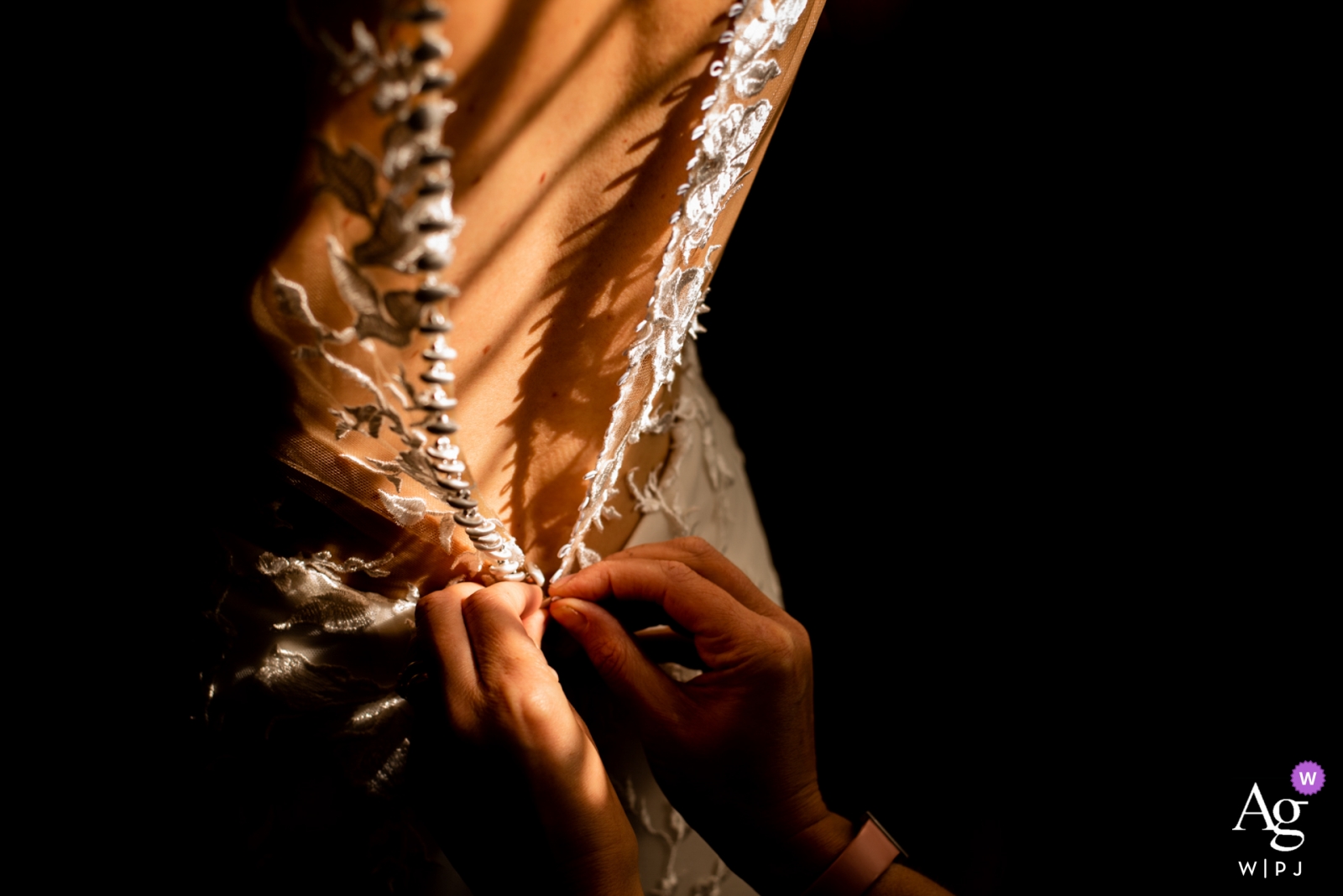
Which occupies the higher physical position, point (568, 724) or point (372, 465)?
point (372, 465)

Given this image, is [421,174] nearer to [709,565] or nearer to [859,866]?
[709,565]

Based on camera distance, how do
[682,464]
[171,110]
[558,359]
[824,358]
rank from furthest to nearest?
1. [824,358]
2. [682,464]
3. [558,359]
4. [171,110]

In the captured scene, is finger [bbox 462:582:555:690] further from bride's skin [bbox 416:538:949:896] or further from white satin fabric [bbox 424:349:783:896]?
white satin fabric [bbox 424:349:783:896]

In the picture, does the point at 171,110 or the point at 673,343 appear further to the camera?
the point at 673,343

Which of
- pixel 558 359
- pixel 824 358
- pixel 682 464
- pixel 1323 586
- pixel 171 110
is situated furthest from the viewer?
pixel 824 358

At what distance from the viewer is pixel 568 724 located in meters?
0.54

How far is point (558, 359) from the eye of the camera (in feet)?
1.69

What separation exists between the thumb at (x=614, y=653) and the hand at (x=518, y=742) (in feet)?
0.27

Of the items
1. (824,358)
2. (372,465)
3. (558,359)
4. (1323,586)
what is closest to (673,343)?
(558,359)

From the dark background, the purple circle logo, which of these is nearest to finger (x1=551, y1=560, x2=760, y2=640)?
the dark background

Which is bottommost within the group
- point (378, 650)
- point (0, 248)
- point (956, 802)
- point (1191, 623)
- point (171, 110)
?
point (956, 802)

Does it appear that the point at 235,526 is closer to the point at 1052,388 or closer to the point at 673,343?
the point at 673,343

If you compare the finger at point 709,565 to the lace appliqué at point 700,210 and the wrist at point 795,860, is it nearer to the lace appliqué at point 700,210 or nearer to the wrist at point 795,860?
the lace appliqué at point 700,210

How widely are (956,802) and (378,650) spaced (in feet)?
4.53
